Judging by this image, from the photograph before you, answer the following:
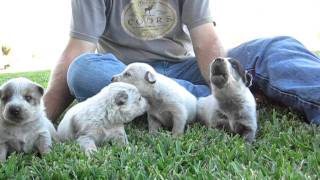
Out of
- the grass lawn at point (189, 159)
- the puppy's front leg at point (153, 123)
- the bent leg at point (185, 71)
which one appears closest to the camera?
the grass lawn at point (189, 159)

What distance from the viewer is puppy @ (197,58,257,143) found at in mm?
4105

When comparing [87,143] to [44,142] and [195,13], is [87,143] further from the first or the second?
[195,13]

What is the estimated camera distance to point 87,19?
16.7ft

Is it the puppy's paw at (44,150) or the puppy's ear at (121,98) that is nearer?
the puppy's paw at (44,150)

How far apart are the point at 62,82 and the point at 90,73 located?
0.42 m

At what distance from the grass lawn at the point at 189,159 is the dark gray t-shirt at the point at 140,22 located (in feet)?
4.69

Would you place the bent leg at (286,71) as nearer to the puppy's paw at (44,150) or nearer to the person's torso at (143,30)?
the person's torso at (143,30)

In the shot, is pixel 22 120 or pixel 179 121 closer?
pixel 22 120

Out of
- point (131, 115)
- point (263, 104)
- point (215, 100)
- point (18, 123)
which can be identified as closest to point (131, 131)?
point (131, 115)

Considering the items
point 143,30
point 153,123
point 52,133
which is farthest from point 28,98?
point 143,30

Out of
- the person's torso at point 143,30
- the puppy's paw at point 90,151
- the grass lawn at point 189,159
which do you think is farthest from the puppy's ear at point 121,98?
the person's torso at point 143,30

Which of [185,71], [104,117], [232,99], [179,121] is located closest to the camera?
[104,117]

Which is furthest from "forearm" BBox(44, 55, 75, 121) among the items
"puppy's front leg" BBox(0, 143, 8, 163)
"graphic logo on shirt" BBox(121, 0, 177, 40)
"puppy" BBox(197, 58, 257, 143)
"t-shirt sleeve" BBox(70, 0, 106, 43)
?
"puppy" BBox(197, 58, 257, 143)

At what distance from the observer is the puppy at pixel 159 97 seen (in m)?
4.49
